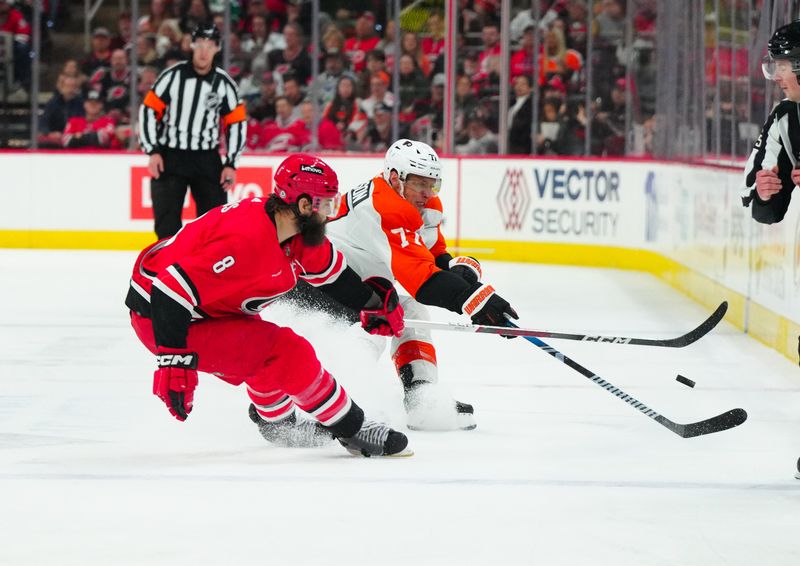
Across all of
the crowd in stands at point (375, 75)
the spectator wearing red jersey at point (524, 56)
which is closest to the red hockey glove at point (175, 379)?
the crowd in stands at point (375, 75)

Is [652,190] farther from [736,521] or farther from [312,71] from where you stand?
[736,521]

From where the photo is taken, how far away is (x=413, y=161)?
12.5 feet

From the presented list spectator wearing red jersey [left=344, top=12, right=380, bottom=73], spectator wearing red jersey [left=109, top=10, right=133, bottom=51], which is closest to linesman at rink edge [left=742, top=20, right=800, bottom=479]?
spectator wearing red jersey [left=344, top=12, right=380, bottom=73]

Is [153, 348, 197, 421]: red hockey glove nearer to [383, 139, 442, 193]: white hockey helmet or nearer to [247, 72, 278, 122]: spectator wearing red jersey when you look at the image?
[383, 139, 442, 193]: white hockey helmet

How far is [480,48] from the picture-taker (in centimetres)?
1038

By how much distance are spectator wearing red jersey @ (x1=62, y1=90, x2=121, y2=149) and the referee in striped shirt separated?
414cm

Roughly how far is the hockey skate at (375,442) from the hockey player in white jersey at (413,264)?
0.43m

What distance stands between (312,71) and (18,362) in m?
6.15

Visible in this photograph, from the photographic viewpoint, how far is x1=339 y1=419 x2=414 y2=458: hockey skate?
3469 millimetres

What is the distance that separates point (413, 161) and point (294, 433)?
83 centimetres

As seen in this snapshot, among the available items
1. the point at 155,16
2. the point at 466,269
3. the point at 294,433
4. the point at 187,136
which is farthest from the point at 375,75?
the point at 294,433

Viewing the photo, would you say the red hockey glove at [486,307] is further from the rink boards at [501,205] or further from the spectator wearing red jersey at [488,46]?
the spectator wearing red jersey at [488,46]

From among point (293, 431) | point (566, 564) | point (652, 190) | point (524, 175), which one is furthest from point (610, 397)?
point (524, 175)

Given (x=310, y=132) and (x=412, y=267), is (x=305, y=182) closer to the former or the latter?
(x=412, y=267)
